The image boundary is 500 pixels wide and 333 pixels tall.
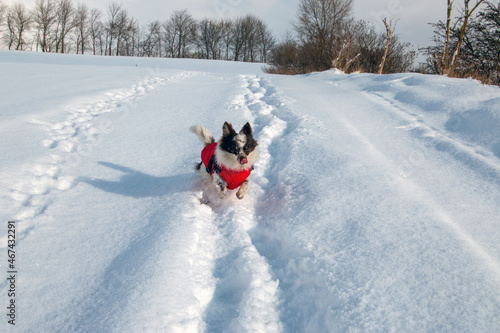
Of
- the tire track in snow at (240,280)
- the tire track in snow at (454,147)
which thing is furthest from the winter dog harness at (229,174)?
the tire track in snow at (454,147)

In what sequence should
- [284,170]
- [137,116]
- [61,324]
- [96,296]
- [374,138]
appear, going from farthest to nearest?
1. [137,116]
2. [374,138]
3. [284,170]
4. [96,296]
5. [61,324]

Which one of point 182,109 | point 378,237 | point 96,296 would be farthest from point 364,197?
point 182,109

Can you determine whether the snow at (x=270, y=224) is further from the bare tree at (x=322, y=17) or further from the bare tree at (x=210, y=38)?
the bare tree at (x=210, y=38)

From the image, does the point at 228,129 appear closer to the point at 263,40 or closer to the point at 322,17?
the point at 322,17

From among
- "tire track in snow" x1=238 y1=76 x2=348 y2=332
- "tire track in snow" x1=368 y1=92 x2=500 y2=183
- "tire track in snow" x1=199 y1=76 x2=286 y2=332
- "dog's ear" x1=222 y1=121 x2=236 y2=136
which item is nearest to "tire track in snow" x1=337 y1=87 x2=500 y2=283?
"tire track in snow" x1=368 y1=92 x2=500 y2=183

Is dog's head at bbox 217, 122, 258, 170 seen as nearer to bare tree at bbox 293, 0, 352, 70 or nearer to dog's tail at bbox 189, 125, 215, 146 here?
dog's tail at bbox 189, 125, 215, 146

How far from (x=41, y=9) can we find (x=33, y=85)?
41.6 metres

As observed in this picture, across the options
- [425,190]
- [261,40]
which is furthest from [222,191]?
[261,40]

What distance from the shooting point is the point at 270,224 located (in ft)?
9.23

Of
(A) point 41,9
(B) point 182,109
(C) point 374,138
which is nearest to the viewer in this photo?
(C) point 374,138

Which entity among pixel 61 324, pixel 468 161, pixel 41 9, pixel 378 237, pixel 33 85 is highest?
pixel 41 9

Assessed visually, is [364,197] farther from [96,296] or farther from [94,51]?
[94,51]

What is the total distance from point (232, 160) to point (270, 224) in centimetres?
82

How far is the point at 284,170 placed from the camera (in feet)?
12.1
